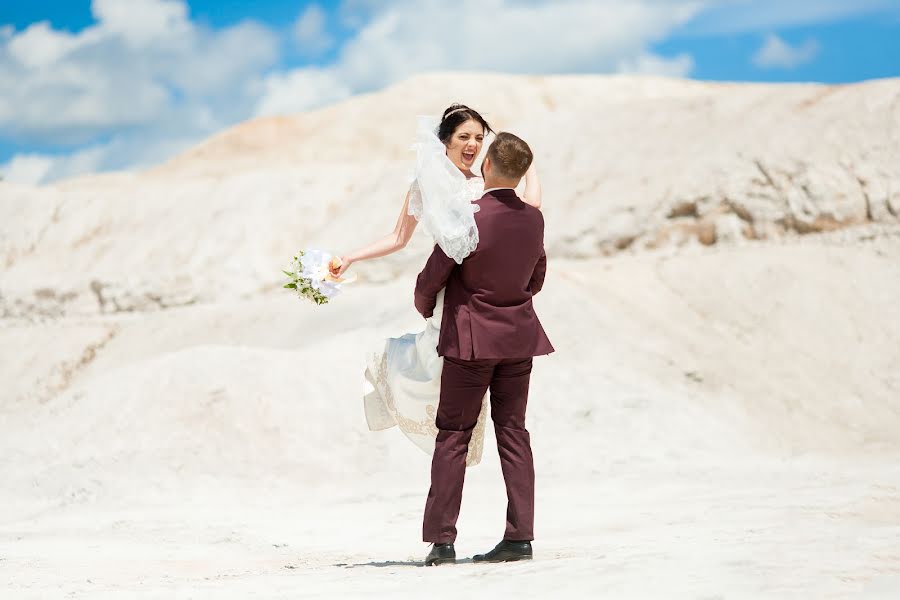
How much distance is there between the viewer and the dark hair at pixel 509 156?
459 cm

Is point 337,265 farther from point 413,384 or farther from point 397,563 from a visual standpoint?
point 397,563

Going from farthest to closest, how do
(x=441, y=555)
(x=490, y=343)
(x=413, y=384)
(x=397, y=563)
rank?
(x=397, y=563), (x=413, y=384), (x=441, y=555), (x=490, y=343)

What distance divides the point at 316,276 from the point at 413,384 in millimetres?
676

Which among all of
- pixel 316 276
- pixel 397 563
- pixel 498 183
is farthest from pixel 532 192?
pixel 397 563

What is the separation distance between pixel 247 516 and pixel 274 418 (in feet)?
6.94

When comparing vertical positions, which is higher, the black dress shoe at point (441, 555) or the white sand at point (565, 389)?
the white sand at point (565, 389)

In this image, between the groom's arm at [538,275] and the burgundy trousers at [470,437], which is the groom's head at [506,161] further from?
the burgundy trousers at [470,437]

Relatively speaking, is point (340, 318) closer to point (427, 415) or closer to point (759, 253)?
point (759, 253)

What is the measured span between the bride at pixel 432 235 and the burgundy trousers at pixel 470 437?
0.54 ft

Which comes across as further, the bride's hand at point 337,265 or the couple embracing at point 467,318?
the bride's hand at point 337,265

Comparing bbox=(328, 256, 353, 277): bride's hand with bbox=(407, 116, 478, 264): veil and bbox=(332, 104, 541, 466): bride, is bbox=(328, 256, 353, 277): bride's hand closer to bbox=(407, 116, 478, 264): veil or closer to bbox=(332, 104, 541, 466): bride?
bbox=(332, 104, 541, 466): bride

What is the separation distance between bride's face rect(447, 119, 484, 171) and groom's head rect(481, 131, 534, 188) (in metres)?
0.21

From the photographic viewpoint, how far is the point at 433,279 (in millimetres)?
4594

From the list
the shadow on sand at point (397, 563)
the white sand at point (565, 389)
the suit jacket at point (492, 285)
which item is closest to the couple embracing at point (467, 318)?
the suit jacket at point (492, 285)
